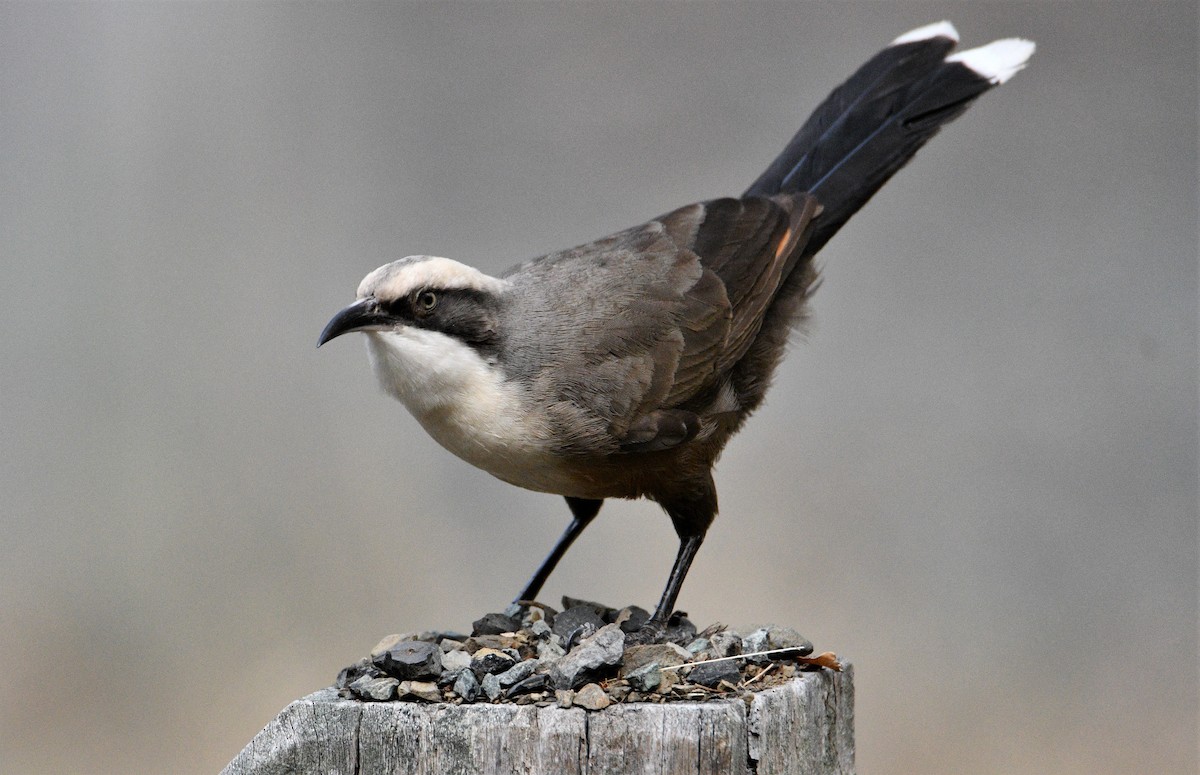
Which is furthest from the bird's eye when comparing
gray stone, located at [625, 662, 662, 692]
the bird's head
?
gray stone, located at [625, 662, 662, 692]

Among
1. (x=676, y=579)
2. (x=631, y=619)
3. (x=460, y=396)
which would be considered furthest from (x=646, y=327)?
(x=631, y=619)

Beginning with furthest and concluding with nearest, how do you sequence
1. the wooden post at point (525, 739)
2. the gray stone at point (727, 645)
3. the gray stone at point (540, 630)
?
1. the gray stone at point (540, 630)
2. the gray stone at point (727, 645)
3. the wooden post at point (525, 739)

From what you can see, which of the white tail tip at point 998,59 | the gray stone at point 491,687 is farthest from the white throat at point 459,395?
the white tail tip at point 998,59

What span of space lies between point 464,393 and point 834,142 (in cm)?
202

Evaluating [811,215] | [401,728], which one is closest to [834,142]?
[811,215]

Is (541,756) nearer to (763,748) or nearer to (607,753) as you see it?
(607,753)

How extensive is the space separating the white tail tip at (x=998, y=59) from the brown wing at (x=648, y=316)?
100 cm

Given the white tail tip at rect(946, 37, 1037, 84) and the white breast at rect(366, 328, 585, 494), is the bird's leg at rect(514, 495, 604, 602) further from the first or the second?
the white tail tip at rect(946, 37, 1037, 84)

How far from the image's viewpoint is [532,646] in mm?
3146

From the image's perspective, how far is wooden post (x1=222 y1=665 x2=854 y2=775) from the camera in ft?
8.25

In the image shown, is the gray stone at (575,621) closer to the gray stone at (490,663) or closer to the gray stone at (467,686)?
the gray stone at (490,663)

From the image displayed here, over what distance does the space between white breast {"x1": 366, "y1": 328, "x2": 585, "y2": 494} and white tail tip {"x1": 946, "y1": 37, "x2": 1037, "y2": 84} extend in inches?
95.6

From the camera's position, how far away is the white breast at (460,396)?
3248 millimetres

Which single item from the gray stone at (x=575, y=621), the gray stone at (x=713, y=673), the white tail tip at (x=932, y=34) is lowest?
the gray stone at (x=713, y=673)
